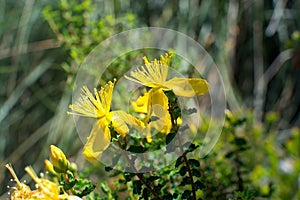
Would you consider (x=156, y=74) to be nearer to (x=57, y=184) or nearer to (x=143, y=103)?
(x=143, y=103)

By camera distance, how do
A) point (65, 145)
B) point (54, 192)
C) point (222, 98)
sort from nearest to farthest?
point (54, 192) → point (65, 145) → point (222, 98)

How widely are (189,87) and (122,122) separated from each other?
10cm

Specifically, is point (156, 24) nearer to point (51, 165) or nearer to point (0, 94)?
point (0, 94)

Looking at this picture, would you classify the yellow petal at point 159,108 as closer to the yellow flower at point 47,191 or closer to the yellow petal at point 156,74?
the yellow petal at point 156,74

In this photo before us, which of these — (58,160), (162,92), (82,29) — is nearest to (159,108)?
(162,92)

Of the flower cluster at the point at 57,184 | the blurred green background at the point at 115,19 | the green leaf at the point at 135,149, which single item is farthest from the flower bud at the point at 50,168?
the blurred green background at the point at 115,19

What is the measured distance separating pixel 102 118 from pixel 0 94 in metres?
1.27

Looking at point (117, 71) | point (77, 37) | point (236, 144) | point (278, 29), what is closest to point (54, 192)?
point (236, 144)

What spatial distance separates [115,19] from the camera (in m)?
1.82

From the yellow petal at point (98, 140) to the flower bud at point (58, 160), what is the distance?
0.03 m

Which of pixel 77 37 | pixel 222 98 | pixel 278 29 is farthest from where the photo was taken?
pixel 278 29

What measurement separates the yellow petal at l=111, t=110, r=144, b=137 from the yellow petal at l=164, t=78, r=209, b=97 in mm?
63

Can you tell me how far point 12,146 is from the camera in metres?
2.01

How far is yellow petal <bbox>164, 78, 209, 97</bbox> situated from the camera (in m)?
0.81
